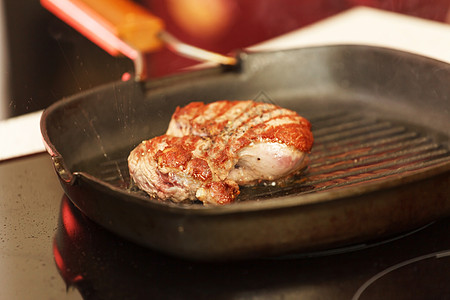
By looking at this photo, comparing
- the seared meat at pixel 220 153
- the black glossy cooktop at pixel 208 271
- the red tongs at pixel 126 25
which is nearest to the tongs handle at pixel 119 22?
the red tongs at pixel 126 25

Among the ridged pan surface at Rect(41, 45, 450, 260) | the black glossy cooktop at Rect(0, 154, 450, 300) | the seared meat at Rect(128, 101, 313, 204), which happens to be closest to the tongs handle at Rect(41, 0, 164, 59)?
the ridged pan surface at Rect(41, 45, 450, 260)

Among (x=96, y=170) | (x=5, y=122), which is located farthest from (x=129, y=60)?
(x=96, y=170)

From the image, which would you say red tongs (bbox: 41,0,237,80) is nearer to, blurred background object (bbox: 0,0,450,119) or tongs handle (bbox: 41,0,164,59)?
tongs handle (bbox: 41,0,164,59)

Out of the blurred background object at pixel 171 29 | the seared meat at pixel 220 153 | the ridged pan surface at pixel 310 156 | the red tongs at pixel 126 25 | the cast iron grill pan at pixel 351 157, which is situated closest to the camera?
the ridged pan surface at pixel 310 156

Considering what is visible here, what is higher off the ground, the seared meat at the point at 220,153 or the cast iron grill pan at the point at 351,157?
the cast iron grill pan at the point at 351,157

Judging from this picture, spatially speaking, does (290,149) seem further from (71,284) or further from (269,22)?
(269,22)

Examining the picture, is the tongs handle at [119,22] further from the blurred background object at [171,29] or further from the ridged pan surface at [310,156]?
the ridged pan surface at [310,156]
